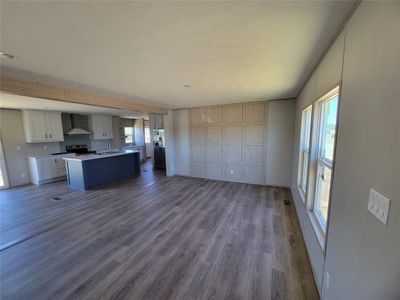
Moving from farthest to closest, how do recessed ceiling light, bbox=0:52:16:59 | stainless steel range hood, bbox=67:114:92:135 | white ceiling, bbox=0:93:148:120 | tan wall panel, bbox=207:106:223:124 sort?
stainless steel range hood, bbox=67:114:92:135 → tan wall panel, bbox=207:106:223:124 → white ceiling, bbox=0:93:148:120 → recessed ceiling light, bbox=0:52:16:59

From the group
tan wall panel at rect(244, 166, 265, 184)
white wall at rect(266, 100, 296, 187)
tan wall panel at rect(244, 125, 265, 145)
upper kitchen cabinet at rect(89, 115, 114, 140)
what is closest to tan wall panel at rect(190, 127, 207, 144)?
tan wall panel at rect(244, 125, 265, 145)

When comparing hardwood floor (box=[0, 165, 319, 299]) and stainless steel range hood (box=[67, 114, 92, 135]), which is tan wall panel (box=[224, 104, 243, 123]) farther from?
stainless steel range hood (box=[67, 114, 92, 135])

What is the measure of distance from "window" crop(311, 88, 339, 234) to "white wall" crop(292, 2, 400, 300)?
0.58 m

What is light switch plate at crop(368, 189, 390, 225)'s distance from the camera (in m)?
0.74

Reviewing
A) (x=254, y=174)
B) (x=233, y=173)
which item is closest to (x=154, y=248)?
(x=233, y=173)

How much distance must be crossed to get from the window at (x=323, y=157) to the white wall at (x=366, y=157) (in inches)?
22.7

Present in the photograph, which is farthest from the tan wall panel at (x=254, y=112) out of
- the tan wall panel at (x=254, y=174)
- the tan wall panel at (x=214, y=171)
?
the tan wall panel at (x=214, y=171)

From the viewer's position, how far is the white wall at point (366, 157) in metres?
0.71

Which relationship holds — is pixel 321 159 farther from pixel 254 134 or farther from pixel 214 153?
pixel 214 153

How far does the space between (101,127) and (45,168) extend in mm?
2560

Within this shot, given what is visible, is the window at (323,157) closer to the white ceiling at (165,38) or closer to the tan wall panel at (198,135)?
the white ceiling at (165,38)

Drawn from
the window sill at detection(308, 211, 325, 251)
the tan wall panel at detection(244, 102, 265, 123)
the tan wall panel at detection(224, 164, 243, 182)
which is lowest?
the tan wall panel at detection(224, 164, 243, 182)

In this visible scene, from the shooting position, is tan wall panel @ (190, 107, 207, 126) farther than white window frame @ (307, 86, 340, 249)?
Yes

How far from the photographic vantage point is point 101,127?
7.20 metres
